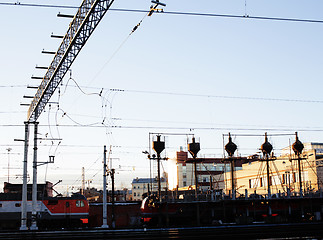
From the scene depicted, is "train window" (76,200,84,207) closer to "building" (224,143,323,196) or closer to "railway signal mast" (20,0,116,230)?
"railway signal mast" (20,0,116,230)

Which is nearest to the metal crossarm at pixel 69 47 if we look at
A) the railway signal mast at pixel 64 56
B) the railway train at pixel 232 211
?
the railway signal mast at pixel 64 56

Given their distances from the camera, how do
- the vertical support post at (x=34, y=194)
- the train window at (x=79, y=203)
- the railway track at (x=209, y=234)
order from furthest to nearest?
the train window at (x=79, y=203) < the vertical support post at (x=34, y=194) < the railway track at (x=209, y=234)

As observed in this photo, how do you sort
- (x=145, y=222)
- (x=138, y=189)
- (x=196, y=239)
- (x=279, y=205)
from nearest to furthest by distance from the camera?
(x=196, y=239) < (x=145, y=222) < (x=279, y=205) < (x=138, y=189)

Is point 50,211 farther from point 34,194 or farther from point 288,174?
point 288,174

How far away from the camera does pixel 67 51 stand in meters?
27.5

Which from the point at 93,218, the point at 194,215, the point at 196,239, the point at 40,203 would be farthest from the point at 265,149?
the point at 196,239

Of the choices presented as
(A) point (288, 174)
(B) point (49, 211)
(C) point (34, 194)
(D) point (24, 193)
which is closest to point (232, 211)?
(B) point (49, 211)

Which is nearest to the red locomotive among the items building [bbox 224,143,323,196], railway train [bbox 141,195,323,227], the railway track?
railway train [bbox 141,195,323,227]

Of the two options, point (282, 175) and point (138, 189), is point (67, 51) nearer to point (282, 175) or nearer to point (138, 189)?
point (282, 175)

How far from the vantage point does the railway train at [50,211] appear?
4312 centimetres

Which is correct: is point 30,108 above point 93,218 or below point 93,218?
above

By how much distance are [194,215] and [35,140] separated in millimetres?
18155

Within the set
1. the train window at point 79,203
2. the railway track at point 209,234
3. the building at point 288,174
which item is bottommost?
the railway track at point 209,234

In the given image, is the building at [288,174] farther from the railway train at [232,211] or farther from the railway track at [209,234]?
the railway track at [209,234]
